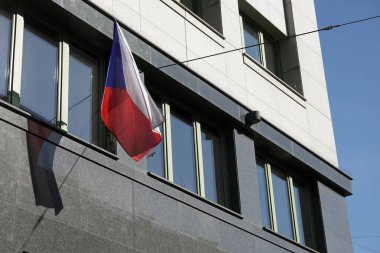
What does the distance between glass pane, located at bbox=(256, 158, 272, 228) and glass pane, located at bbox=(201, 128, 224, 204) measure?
146cm

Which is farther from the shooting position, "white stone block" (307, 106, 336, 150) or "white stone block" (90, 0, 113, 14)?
"white stone block" (307, 106, 336, 150)

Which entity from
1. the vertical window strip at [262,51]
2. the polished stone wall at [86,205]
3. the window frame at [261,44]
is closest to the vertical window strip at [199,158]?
the polished stone wall at [86,205]

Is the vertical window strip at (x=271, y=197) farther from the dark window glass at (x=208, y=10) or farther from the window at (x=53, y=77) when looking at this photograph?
the window at (x=53, y=77)

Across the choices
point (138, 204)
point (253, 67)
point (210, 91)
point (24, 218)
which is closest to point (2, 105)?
point (24, 218)

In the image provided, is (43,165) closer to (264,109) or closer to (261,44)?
(264,109)

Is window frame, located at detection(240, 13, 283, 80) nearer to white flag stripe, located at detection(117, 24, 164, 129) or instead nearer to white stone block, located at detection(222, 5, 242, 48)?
white stone block, located at detection(222, 5, 242, 48)

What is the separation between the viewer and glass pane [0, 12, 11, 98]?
15365mm

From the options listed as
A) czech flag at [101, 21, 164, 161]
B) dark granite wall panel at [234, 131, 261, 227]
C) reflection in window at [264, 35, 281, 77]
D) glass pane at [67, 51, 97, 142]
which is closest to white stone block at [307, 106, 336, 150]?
reflection in window at [264, 35, 281, 77]

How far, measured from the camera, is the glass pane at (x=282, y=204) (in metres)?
22.0

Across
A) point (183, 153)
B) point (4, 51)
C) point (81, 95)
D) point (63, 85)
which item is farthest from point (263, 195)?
point (4, 51)

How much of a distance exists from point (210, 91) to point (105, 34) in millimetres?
3669

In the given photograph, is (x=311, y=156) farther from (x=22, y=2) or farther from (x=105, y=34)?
(x=22, y=2)

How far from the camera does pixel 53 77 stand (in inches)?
653

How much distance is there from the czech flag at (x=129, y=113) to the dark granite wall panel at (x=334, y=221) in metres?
9.05
